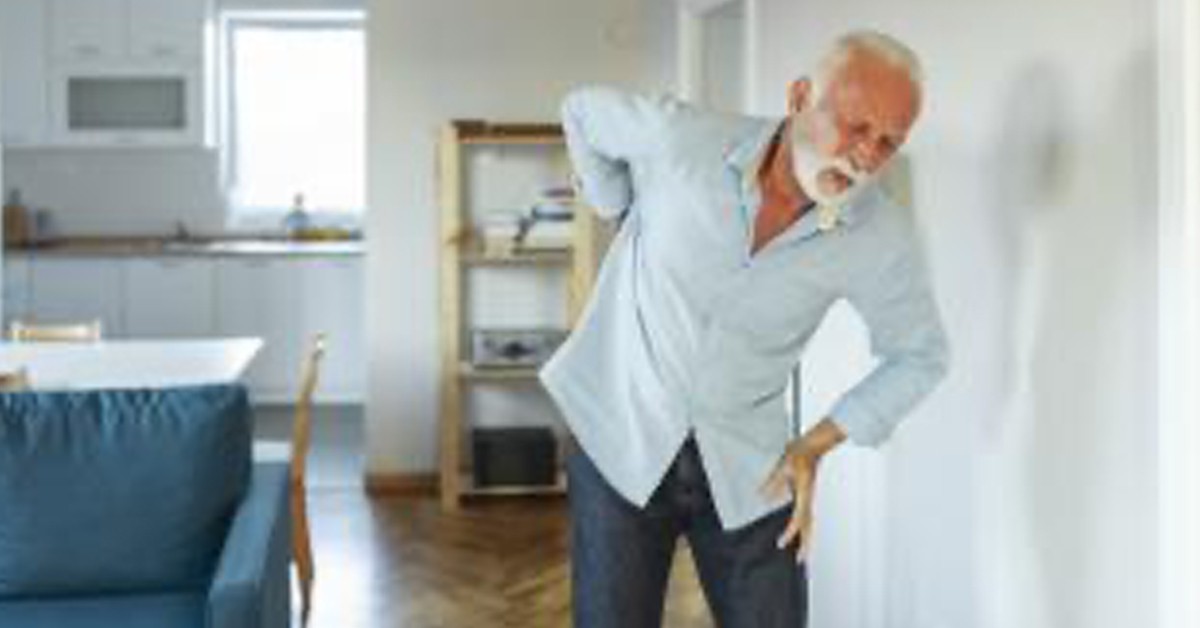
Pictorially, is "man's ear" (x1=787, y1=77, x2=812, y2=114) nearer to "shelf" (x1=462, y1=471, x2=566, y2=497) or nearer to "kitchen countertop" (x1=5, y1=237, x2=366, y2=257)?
"shelf" (x1=462, y1=471, x2=566, y2=497)

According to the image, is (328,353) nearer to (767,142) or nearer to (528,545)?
(528,545)

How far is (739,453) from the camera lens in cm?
211

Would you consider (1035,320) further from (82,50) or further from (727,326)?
(82,50)

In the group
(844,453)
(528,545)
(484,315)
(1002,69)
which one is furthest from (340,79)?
(1002,69)

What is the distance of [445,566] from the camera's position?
5066 millimetres

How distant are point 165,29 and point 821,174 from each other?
6.61 meters

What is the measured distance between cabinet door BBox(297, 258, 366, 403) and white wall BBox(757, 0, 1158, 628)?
204 inches

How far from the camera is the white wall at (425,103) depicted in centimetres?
614

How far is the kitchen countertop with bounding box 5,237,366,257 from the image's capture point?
7.77m

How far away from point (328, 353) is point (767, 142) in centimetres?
636

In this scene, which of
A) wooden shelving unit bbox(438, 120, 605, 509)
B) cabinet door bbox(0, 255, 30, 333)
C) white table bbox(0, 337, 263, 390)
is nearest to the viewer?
white table bbox(0, 337, 263, 390)

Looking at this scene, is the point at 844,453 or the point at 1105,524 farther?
the point at 844,453

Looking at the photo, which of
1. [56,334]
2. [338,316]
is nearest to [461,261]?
[56,334]

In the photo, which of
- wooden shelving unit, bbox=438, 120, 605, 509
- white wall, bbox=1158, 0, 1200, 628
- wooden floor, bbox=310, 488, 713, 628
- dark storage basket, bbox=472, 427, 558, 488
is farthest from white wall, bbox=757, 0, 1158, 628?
dark storage basket, bbox=472, 427, 558, 488
